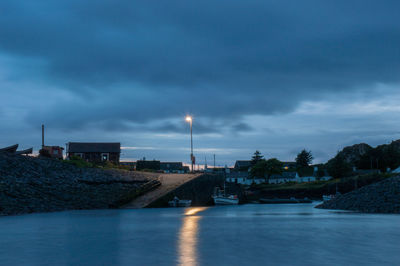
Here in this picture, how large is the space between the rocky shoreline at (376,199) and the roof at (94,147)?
2628 inches

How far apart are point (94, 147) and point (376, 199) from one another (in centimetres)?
7781

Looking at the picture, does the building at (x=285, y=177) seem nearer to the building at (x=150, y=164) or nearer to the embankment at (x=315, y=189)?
the embankment at (x=315, y=189)

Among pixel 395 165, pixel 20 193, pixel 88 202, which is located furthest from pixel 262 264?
pixel 395 165

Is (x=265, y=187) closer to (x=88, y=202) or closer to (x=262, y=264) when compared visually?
(x=88, y=202)

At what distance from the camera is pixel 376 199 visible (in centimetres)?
5138

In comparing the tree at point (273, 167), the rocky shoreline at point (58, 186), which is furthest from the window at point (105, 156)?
the tree at point (273, 167)

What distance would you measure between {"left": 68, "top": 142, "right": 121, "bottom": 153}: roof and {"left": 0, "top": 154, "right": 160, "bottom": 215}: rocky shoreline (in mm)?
44739

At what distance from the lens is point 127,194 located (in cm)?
5847

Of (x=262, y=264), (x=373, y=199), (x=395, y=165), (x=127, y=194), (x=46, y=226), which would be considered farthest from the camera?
(x=395, y=165)

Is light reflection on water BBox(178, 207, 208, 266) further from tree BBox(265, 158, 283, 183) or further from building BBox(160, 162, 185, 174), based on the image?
building BBox(160, 162, 185, 174)

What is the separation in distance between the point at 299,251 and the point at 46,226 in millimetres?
19599

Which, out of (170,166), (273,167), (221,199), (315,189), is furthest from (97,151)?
(170,166)

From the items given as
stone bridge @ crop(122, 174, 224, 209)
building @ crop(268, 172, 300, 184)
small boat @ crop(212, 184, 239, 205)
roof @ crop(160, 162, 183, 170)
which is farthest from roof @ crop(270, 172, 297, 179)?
small boat @ crop(212, 184, 239, 205)

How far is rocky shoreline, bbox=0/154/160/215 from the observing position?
46625 mm
